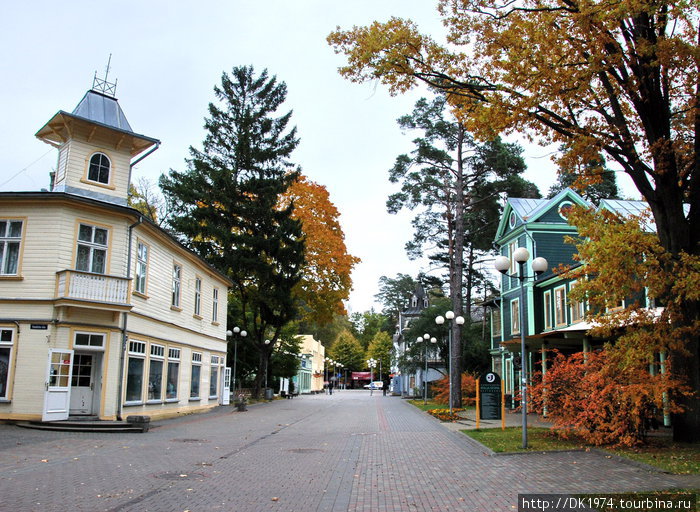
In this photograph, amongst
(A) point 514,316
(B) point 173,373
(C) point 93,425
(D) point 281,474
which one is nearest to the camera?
(D) point 281,474

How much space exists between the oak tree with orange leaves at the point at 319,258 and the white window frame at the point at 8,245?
20.4 metres

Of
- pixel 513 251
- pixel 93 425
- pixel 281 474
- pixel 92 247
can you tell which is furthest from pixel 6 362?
pixel 513 251

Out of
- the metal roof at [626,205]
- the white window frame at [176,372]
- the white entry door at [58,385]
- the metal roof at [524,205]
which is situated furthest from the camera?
the metal roof at [524,205]

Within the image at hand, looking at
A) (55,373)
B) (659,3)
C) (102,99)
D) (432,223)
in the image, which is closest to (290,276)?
(432,223)

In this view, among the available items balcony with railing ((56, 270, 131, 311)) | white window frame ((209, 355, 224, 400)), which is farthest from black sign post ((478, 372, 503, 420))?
white window frame ((209, 355, 224, 400))

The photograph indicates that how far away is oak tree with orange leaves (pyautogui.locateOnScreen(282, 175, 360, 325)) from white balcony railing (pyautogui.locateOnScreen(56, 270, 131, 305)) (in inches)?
764

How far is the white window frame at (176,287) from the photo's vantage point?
24.1m

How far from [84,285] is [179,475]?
9.87m

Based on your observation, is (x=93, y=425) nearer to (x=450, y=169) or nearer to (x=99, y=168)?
(x=99, y=168)

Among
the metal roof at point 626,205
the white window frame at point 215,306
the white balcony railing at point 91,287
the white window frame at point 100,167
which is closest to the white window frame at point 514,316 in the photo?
the metal roof at point 626,205

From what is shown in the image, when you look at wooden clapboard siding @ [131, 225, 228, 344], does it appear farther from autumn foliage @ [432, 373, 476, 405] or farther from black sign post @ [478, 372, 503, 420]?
autumn foliage @ [432, 373, 476, 405]

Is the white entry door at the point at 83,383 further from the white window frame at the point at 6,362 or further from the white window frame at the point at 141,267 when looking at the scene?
the white window frame at the point at 141,267

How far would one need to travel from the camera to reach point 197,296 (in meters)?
27.8

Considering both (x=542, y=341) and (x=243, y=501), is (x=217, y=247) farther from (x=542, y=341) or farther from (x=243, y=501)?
(x=243, y=501)
